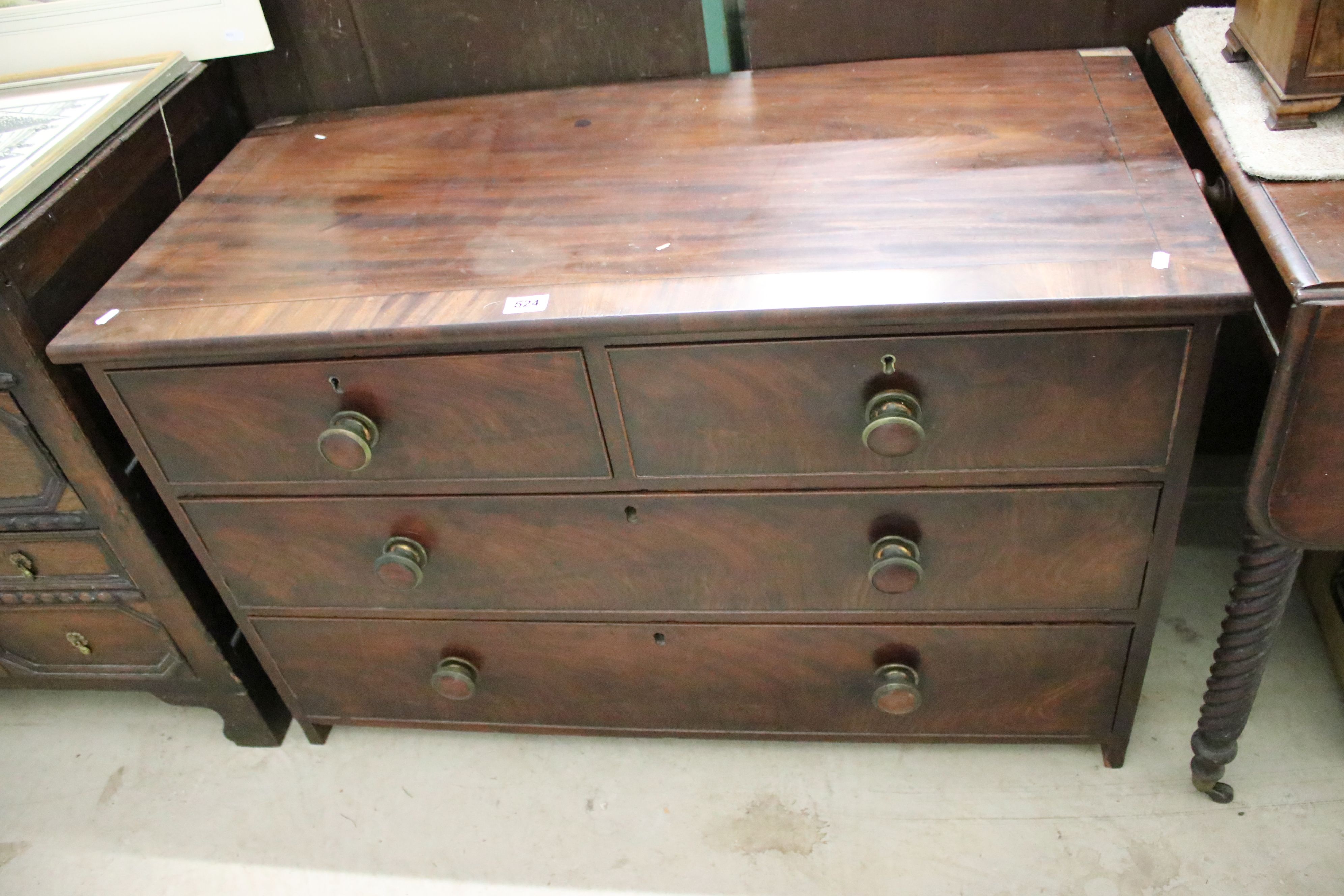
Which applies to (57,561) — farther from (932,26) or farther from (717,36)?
(932,26)

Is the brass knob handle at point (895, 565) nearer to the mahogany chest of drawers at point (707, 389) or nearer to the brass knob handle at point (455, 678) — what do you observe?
the mahogany chest of drawers at point (707, 389)

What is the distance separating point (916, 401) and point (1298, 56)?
43 centimetres

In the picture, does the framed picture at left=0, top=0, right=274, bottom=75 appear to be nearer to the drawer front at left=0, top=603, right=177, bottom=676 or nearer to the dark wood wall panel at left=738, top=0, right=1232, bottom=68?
the dark wood wall panel at left=738, top=0, right=1232, bottom=68

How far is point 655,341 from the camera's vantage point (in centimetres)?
91

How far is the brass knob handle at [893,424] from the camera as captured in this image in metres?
0.90

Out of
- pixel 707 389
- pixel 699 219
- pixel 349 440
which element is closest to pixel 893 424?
pixel 707 389

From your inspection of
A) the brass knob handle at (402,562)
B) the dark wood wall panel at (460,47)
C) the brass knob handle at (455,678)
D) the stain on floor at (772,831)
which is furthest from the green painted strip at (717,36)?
the stain on floor at (772,831)

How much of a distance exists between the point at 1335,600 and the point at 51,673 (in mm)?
1716

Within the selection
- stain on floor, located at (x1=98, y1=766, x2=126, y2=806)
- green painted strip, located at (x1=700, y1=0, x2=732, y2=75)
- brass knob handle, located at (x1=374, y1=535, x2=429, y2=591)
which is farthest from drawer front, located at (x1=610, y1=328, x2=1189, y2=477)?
stain on floor, located at (x1=98, y1=766, x2=126, y2=806)

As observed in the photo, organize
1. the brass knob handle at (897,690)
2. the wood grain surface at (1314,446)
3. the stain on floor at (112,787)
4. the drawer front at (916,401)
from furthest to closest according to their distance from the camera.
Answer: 1. the stain on floor at (112,787)
2. the brass knob handle at (897,690)
3. the drawer front at (916,401)
4. the wood grain surface at (1314,446)

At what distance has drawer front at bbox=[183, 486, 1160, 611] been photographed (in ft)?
3.37

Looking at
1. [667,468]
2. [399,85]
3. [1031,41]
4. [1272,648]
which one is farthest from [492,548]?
[1272,648]

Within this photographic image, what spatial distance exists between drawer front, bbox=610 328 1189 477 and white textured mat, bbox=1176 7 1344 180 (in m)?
0.18

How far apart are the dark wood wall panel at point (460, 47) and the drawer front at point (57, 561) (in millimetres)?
613
